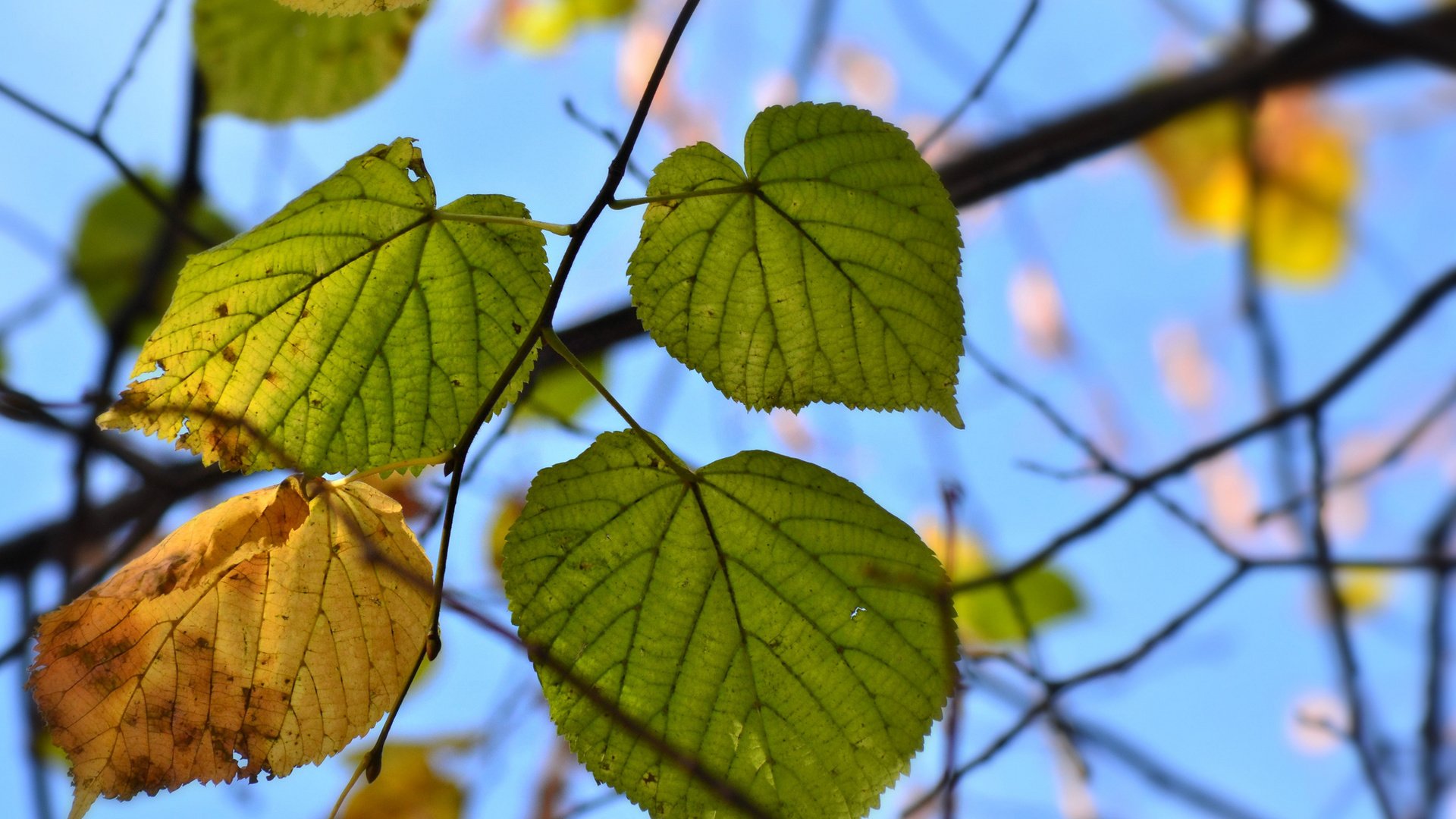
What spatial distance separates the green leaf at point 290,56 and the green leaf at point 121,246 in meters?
0.69

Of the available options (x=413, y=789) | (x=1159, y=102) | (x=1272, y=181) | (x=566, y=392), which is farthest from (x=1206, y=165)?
(x=413, y=789)

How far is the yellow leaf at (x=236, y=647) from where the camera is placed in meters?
0.66

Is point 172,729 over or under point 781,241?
under

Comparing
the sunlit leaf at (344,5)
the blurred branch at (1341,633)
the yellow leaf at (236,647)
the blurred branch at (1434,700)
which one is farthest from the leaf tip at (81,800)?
the blurred branch at (1434,700)

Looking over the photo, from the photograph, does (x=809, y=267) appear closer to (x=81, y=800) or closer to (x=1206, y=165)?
(x=81, y=800)

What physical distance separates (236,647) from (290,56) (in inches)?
25.1

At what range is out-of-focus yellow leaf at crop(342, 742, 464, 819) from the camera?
4.79 ft

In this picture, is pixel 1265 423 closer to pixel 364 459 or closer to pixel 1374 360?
pixel 1374 360

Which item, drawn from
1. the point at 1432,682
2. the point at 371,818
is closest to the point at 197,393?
the point at 371,818

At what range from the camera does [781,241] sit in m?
0.70

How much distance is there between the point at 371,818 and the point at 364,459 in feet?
3.12

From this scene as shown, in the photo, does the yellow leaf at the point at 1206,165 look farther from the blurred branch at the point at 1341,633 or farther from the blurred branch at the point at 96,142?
the blurred branch at the point at 96,142

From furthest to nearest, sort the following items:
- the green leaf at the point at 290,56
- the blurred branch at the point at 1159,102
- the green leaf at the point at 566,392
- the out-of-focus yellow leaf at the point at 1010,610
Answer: the out-of-focus yellow leaf at the point at 1010,610 < the green leaf at the point at 566,392 < the blurred branch at the point at 1159,102 < the green leaf at the point at 290,56

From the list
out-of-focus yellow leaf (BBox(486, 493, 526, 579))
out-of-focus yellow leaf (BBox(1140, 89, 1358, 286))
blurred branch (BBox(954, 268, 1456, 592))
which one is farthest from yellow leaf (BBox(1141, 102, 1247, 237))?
out-of-focus yellow leaf (BBox(486, 493, 526, 579))
